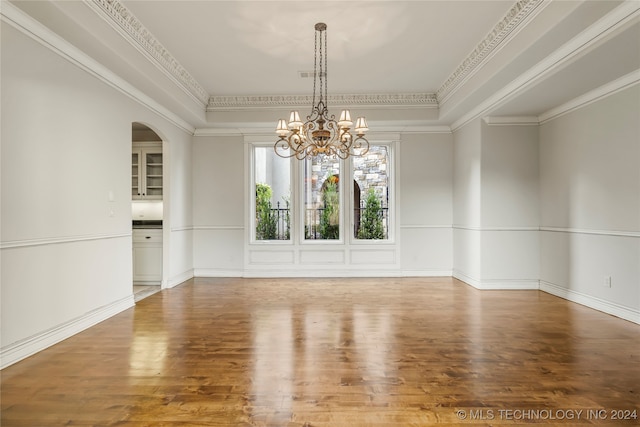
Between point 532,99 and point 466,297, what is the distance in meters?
2.78

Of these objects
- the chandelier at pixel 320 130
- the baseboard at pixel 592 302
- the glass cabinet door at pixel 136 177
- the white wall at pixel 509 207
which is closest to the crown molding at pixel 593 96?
the white wall at pixel 509 207

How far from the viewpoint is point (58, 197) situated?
3.24 m

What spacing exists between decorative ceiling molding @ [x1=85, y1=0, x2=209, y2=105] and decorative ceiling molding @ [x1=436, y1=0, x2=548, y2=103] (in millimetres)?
3795

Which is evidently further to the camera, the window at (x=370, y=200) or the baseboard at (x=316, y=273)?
the window at (x=370, y=200)

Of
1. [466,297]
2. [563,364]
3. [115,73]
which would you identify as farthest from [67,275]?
[466,297]

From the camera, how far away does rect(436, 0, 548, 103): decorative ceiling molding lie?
331 cm

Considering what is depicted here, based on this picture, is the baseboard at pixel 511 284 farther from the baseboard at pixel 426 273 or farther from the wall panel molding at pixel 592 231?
the baseboard at pixel 426 273

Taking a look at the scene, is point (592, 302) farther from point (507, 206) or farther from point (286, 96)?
point (286, 96)

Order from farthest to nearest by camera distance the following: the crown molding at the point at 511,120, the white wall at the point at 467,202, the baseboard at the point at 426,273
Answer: the baseboard at the point at 426,273 → the white wall at the point at 467,202 → the crown molding at the point at 511,120

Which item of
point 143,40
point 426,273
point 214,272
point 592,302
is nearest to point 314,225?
point 214,272

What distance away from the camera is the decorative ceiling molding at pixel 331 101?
19.7 ft

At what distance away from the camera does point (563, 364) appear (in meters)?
2.70

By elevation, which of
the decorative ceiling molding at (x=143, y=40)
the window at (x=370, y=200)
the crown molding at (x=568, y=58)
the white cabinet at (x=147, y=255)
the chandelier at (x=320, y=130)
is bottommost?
the white cabinet at (x=147, y=255)

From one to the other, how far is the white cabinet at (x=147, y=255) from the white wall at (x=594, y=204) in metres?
6.07
